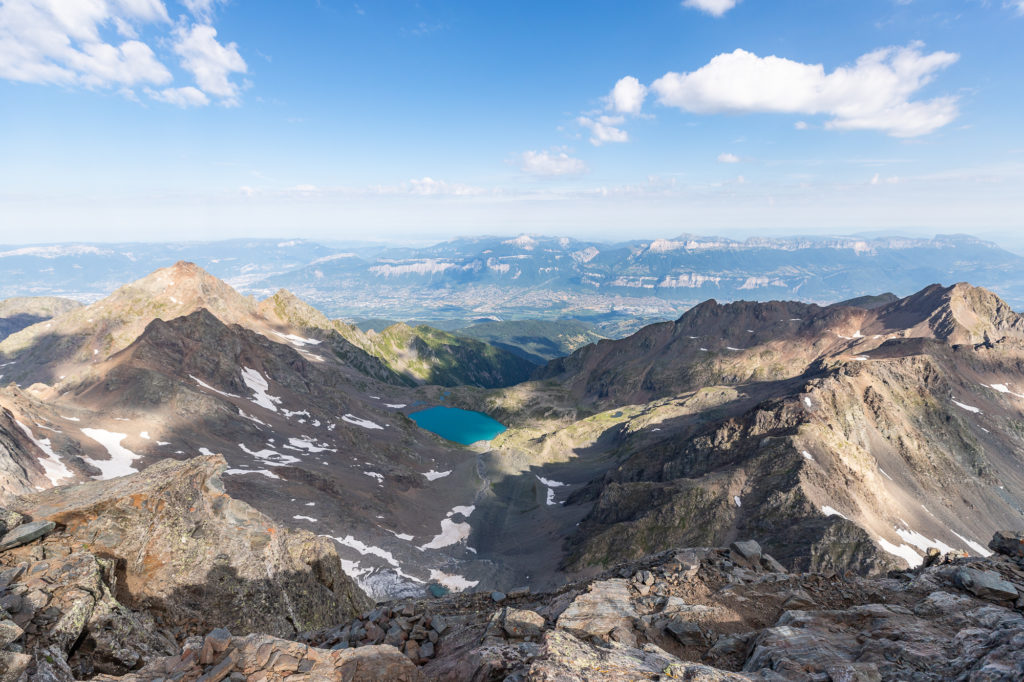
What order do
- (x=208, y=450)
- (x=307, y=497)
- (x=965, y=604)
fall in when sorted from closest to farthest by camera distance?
(x=965, y=604)
(x=307, y=497)
(x=208, y=450)

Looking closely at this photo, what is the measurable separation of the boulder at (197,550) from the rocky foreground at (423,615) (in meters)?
0.11

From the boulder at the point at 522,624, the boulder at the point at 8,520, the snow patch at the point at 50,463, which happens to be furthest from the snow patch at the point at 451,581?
the boulder at the point at 8,520

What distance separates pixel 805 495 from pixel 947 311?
19625cm

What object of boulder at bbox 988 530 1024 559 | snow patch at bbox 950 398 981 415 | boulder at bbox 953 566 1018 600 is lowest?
snow patch at bbox 950 398 981 415

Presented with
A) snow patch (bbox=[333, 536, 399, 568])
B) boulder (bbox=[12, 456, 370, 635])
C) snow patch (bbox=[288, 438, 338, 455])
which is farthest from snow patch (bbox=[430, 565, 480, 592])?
snow patch (bbox=[288, 438, 338, 455])

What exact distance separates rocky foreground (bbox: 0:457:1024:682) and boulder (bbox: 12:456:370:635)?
109 mm

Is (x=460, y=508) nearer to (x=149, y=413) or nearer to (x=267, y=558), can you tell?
(x=149, y=413)

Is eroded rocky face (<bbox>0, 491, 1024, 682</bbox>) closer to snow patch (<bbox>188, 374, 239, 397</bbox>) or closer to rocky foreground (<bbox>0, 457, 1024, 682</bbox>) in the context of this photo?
rocky foreground (<bbox>0, 457, 1024, 682</bbox>)

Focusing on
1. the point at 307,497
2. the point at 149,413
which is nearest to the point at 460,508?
the point at 307,497

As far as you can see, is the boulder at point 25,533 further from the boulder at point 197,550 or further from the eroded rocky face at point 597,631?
the boulder at point 197,550

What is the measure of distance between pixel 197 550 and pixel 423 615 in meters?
14.7

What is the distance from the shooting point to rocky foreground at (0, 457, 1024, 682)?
14148 mm

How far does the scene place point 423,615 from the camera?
22.8 metres

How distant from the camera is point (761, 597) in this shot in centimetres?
2388
